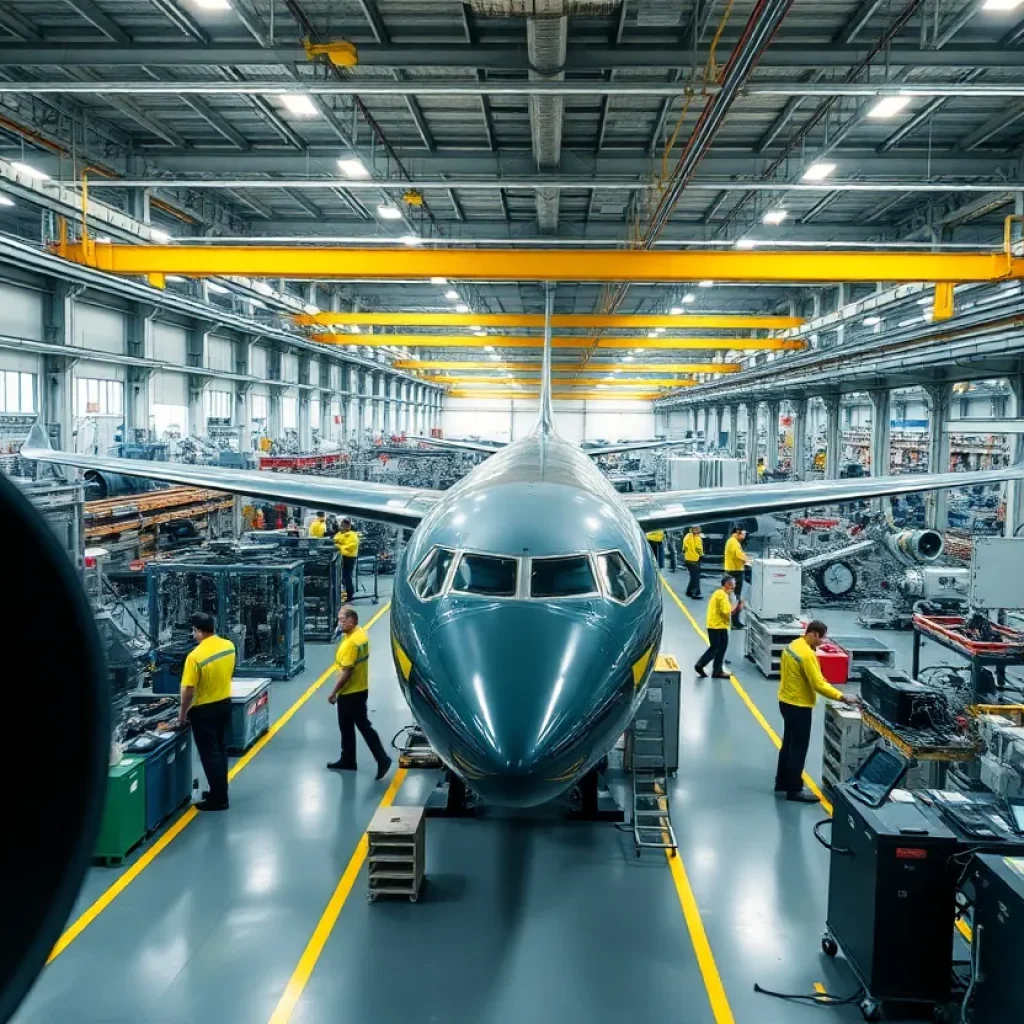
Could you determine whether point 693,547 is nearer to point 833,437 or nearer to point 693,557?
point 693,557

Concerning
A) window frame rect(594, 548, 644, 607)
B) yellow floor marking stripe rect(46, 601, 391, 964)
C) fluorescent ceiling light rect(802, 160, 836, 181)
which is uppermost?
fluorescent ceiling light rect(802, 160, 836, 181)

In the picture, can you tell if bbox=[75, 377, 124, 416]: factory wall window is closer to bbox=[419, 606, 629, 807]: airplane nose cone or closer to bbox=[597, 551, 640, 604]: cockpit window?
bbox=[597, 551, 640, 604]: cockpit window

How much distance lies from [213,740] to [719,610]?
866 centimetres

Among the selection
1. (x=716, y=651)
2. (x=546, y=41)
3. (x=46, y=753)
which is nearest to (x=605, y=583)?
(x=46, y=753)

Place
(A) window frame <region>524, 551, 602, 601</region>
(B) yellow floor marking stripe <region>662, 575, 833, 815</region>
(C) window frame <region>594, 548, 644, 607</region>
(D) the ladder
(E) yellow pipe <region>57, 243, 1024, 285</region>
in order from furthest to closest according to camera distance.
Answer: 1. (E) yellow pipe <region>57, 243, 1024, 285</region>
2. (B) yellow floor marking stripe <region>662, 575, 833, 815</region>
3. (D) the ladder
4. (C) window frame <region>594, 548, 644, 607</region>
5. (A) window frame <region>524, 551, 602, 601</region>

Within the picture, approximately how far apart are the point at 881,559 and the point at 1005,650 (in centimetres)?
1122

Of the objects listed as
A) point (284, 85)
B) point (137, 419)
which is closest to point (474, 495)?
point (284, 85)

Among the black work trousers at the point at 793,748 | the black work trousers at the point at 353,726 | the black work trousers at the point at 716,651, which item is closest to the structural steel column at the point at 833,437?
the black work trousers at the point at 716,651

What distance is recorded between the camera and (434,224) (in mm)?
28359

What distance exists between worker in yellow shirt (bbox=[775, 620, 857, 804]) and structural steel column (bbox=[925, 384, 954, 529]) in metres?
18.0

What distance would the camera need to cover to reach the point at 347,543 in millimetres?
20766

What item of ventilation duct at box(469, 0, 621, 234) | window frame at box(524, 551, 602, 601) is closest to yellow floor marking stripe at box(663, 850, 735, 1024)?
window frame at box(524, 551, 602, 601)

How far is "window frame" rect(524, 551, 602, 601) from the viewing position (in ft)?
21.7

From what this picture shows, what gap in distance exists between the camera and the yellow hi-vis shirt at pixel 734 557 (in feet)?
63.0
